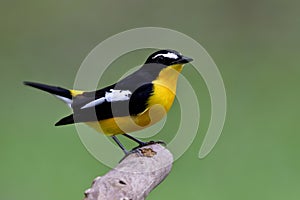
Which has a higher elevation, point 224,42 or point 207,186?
point 224,42

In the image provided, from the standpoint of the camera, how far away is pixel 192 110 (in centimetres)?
360

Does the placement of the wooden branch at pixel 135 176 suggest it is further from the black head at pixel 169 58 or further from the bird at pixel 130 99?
the black head at pixel 169 58

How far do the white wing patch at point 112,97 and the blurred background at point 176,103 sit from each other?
1.62m

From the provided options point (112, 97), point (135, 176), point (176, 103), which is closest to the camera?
point (135, 176)

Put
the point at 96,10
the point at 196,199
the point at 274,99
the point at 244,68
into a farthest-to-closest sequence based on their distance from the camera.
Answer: the point at 96,10 < the point at 244,68 < the point at 274,99 < the point at 196,199

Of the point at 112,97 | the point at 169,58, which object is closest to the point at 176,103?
the point at 169,58

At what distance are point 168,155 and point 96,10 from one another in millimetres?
4531

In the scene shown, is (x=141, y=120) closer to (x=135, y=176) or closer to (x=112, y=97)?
(x=112, y=97)

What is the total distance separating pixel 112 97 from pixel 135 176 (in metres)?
0.45

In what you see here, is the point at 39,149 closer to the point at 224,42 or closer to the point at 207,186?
the point at 207,186

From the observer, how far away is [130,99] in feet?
8.86

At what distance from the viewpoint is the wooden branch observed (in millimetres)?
2117

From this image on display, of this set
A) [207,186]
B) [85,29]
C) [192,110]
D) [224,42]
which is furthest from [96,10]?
[192,110]

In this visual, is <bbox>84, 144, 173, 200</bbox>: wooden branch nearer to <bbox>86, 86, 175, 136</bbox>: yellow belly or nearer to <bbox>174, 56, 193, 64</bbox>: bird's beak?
<bbox>86, 86, 175, 136</bbox>: yellow belly
